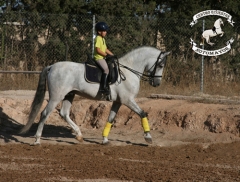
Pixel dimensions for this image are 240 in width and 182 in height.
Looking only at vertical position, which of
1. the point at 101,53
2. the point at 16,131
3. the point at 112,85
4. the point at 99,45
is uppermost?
the point at 99,45

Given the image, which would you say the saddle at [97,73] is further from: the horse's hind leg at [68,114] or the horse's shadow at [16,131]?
the horse's shadow at [16,131]

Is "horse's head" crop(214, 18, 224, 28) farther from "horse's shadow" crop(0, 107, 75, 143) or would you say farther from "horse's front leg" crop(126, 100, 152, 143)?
"horse's front leg" crop(126, 100, 152, 143)

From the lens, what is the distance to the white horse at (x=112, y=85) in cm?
1423

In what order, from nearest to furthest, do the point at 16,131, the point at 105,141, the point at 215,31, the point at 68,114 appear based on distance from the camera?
the point at 105,141, the point at 68,114, the point at 16,131, the point at 215,31

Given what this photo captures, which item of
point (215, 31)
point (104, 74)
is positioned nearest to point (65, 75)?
point (104, 74)

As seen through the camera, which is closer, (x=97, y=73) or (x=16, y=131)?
(x=97, y=73)

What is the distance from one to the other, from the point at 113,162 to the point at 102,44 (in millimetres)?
3547

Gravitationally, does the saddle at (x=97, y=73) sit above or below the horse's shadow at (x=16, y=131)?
above

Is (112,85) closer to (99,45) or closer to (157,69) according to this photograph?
(99,45)

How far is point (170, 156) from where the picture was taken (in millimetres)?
12703

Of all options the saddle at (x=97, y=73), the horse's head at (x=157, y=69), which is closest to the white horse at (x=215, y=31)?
the horse's head at (x=157, y=69)

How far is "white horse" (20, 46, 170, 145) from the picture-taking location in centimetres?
1423

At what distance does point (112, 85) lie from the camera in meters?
14.3

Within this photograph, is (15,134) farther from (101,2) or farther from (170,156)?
(101,2)
